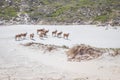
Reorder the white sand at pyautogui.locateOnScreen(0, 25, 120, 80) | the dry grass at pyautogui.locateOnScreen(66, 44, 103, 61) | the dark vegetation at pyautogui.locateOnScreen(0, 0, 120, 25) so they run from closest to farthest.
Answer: the white sand at pyautogui.locateOnScreen(0, 25, 120, 80), the dry grass at pyautogui.locateOnScreen(66, 44, 103, 61), the dark vegetation at pyautogui.locateOnScreen(0, 0, 120, 25)

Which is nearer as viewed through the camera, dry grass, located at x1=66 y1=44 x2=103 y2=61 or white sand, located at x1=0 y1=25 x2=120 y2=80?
white sand, located at x1=0 y1=25 x2=120 y2=80

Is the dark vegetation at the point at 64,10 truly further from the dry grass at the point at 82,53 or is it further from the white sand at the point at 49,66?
the white sand at the point at 49,66

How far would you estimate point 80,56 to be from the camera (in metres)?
27.8

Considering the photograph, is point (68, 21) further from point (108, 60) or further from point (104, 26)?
point (108, 60)

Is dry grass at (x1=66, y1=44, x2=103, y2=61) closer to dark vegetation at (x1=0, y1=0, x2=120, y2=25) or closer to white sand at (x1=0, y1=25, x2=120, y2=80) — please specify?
white sand at (x1=0, y1=25, x2=120, y2=80)

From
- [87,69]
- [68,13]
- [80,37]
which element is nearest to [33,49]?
[87,69]

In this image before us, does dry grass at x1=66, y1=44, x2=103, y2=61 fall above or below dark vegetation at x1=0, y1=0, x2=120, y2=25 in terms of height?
above

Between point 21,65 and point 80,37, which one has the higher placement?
point 21,65

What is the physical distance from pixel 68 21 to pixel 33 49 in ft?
98.3

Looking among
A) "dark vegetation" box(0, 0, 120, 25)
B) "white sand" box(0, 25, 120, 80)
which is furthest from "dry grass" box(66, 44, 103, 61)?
"dark vegetation" box(0, 0, 120, 25)

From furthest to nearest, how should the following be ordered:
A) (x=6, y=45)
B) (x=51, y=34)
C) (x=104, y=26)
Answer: (x=104, y=26) → (x=51, y=34) → (x=6, y=45)

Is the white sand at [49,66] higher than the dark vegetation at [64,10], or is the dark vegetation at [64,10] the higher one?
the white sand at [49,66]

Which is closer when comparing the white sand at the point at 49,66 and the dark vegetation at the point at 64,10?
the white sand at the point at 49,66

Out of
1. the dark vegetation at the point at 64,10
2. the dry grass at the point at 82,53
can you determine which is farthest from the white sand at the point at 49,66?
the dark vegetation at the point at 64,10
